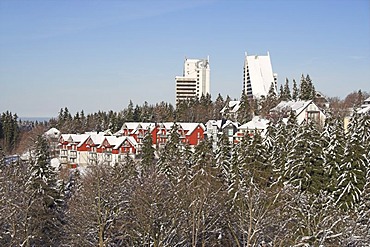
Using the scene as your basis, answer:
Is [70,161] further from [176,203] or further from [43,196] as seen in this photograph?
[176,203]

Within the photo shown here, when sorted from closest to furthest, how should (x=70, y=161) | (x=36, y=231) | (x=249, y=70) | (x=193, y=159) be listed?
(x=36, y=231) → (x=193, y=159) → (x=70, y=161) → (x=249, y=70)

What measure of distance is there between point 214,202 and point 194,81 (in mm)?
106367


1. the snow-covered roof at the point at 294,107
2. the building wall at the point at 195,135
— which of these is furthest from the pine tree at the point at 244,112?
the building wall at the point at 195,135

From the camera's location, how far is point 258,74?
112 metres

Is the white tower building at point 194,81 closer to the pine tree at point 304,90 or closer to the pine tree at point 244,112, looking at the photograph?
the pine tree at point 304,90

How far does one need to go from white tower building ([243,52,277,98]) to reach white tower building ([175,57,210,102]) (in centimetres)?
1408

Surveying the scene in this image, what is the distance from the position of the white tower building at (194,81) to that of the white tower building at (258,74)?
14.1 m

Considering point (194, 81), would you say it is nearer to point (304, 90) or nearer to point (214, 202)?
point (304, 90)

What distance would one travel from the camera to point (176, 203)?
1984 centimetres

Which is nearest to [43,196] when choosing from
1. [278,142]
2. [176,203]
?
[176,203]

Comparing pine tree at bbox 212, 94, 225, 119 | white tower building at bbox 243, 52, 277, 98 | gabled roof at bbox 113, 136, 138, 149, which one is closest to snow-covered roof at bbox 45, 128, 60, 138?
gabled roof at bbox 113, 136, 138, 149

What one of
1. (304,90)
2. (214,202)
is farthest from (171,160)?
(304,90)

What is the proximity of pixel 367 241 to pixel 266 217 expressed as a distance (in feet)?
14.5

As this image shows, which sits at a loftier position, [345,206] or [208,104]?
[208,104]
